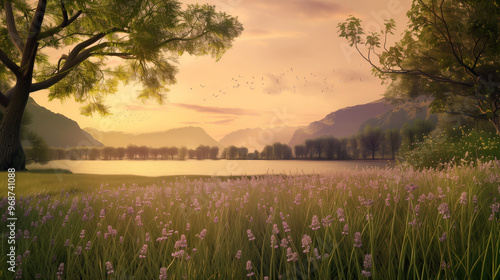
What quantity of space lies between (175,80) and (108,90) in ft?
22.0

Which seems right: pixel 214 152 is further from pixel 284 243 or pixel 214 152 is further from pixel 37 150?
pixel 284 243

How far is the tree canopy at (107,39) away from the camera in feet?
59.0

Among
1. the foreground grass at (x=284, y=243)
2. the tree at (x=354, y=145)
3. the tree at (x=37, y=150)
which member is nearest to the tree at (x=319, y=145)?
the tree at (x=354, y=145)

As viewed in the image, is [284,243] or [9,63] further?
[9,63]

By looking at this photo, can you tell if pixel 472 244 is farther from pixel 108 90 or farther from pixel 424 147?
pixel 108 90

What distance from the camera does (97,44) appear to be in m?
21.5

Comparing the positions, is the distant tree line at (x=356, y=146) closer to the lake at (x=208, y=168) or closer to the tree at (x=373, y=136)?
the tree at (x=373, y=136)

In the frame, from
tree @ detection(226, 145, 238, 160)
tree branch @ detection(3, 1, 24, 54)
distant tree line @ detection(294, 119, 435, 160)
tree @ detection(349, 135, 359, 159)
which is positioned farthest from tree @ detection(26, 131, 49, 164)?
tree @ detection(349, 135, 359, 159)

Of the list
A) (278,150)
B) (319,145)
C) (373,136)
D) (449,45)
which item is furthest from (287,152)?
(449,45)

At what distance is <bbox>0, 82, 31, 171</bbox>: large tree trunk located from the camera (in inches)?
761

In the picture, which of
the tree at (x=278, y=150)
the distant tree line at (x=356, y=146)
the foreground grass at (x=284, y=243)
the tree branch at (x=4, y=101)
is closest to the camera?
the foreground grass at (x=284, y=243)

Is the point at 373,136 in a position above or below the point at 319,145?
above

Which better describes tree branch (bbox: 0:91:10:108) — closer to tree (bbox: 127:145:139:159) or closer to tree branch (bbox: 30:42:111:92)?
tree branch (bbox: 30:42:111:92)

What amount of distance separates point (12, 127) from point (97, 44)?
7.21m
